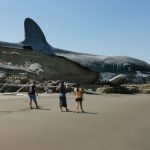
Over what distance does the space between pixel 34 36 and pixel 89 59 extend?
11.9 metres

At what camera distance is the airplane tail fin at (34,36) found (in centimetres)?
6806

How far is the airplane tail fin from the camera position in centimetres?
6806

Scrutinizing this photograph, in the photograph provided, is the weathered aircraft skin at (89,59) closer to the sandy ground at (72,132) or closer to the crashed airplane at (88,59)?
the crashed airplane at (88,59)

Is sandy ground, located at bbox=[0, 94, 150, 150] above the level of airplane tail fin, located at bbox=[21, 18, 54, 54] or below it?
below

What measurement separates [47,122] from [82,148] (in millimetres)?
3993

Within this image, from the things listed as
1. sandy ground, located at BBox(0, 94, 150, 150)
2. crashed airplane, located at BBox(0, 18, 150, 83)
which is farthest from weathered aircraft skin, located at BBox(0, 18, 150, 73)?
sandy ground, located at BBox(0, 94, 150, 150)

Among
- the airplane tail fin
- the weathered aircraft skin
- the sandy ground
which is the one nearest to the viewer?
the sandy ground

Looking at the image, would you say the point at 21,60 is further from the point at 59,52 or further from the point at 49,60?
the point at 59,52

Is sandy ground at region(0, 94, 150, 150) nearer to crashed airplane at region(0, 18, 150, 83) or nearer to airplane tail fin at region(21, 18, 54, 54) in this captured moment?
crashed airplane at region(0, 18, 150, 83)

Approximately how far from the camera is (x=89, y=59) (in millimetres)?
75250

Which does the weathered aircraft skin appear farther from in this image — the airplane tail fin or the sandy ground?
the sandy ground

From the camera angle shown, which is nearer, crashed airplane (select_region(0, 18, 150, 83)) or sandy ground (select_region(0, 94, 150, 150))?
sandy ground (select_region(0, 94, 150, 150))

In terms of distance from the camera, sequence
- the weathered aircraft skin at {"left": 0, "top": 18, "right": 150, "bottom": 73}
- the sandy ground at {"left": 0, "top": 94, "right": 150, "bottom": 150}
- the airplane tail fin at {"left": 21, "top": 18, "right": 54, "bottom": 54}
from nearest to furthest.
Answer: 1. the sandy ground at {"left": 0, "top": 94, "right": 150, "bottom": 150}
2. the airplane tail fin at {"left": 21, "top": 18, "right": 54, "bottom": 54}
3. the weathered aircraft skin at {"left": 0, "top": 18, "right": 150, "bottom": 73}

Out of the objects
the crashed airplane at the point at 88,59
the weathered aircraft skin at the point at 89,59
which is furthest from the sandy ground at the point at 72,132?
the weathered aircraft skin at the point at 89,59
